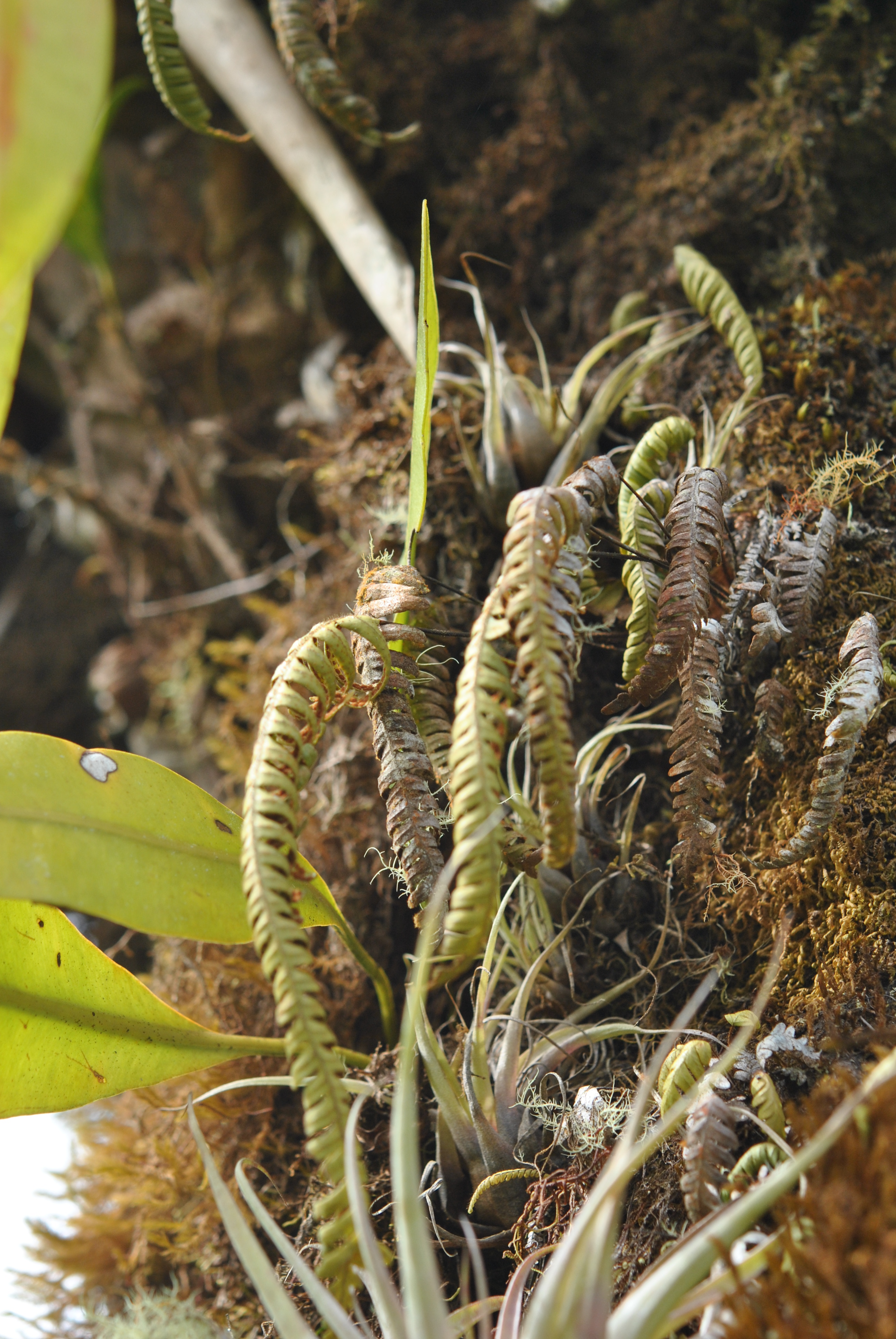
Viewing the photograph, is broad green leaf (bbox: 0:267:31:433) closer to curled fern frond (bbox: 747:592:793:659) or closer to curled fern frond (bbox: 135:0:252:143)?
curled fern frond (bbox: 135:0:252:143)

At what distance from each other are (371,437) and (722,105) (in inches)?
27.8

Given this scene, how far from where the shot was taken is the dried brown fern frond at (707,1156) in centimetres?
53

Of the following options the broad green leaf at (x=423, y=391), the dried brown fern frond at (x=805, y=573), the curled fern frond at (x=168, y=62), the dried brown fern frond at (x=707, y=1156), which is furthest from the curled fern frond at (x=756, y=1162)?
the curled fern frond at (x=168, y=62)

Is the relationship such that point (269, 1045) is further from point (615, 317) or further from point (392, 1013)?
point (615, 317)

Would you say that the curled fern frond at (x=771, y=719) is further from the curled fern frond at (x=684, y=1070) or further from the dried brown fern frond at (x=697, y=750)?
the curled fern frond at (x=684, y=1070)

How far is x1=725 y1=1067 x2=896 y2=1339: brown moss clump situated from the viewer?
398 millimetres

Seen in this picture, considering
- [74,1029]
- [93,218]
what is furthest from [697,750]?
[93,218]

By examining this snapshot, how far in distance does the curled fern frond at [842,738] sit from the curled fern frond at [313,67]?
0.83 meters

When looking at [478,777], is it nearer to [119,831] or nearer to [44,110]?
[119,831]

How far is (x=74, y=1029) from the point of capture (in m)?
0.70

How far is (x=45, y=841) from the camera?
59 cm

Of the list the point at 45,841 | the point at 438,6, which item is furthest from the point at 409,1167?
the point at 438,6

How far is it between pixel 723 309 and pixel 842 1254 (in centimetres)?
90

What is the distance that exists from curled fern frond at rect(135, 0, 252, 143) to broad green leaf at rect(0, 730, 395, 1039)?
74 cm
